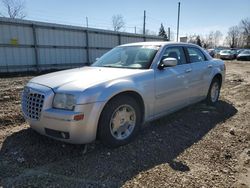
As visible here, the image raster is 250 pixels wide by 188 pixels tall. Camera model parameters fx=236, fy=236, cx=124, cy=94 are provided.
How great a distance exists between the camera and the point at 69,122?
3037mm

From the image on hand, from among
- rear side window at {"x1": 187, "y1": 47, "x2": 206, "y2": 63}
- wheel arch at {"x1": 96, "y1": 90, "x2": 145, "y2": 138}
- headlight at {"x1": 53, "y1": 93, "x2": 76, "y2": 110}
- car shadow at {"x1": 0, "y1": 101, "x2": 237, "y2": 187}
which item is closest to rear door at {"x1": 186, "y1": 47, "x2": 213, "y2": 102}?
rear side window at {"x1": 187, "y1": 47, "x2": 206, "y2": 63}

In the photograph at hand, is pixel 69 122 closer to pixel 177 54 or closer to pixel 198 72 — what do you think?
pixel 177 54

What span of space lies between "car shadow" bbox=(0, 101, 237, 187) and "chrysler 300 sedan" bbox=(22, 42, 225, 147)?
0.26 meters

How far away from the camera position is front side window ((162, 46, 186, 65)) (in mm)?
4512

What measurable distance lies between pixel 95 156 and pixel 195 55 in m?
3.42

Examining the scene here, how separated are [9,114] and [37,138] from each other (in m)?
1.59

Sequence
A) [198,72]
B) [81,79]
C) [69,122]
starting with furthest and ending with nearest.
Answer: [198,72] < [81,79] < [69,122]

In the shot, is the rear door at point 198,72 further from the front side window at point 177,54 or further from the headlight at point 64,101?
the headlight at point 64,101

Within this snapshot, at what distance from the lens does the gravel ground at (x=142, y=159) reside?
9.17 ft

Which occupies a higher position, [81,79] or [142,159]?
[81,79]

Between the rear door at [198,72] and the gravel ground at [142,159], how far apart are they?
81 cm

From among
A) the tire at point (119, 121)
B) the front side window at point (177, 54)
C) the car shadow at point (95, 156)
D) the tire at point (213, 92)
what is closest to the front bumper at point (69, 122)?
the tire at point (119, 121)

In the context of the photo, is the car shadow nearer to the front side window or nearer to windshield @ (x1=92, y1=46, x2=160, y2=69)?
windshield @ (x1=92, y1=46, x2=160, y2=69)

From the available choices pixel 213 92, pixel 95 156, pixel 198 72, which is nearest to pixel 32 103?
pixel 95 156
